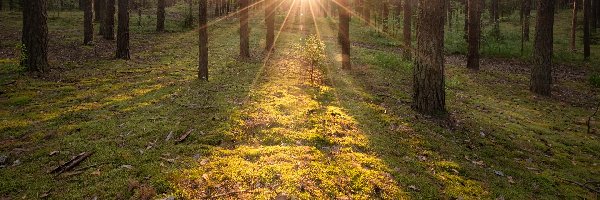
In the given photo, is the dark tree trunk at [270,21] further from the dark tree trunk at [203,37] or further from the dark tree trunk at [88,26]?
the dark tree trunk at [88,26]

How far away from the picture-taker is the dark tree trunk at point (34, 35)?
12.3m

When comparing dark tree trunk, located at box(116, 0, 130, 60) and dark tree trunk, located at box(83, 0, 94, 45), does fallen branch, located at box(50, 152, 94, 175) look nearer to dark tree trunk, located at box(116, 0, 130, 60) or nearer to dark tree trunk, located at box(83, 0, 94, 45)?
dark tree trunk, located at box(116, 0, 130, 60)

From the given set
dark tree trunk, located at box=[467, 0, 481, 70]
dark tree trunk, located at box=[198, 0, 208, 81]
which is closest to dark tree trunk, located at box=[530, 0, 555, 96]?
dark tree trunk, located at box=[467, 0, 481, 70]

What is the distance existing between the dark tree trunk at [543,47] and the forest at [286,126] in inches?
2.0

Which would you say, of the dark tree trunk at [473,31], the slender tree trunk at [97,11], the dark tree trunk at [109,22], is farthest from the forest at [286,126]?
the slender tree trunk at [97,11]

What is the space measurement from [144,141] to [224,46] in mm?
14954

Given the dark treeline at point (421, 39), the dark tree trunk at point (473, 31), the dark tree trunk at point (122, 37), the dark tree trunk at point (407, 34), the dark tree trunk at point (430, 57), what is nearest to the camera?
the dark tree trunk at point (430, 57)

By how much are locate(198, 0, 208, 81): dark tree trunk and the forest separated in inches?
2.0

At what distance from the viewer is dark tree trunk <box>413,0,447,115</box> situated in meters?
9.28

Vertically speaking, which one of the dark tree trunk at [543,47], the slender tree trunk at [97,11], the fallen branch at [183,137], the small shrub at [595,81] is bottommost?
the fallen branch at [183,137]

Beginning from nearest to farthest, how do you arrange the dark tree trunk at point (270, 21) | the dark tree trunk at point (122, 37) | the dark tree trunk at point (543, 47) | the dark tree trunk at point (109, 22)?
the dark tree trunk at point (543, 47) → the dark tree trunk at point (122, 37) → the dark tree trunk at point (270, 21) → the dark tree trunk at point (109, 22)

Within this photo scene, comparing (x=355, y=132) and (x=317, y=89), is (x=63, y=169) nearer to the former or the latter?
(x=355, y=132)

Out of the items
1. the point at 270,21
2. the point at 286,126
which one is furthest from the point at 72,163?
the point at 270,21

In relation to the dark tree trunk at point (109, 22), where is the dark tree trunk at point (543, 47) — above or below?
below
